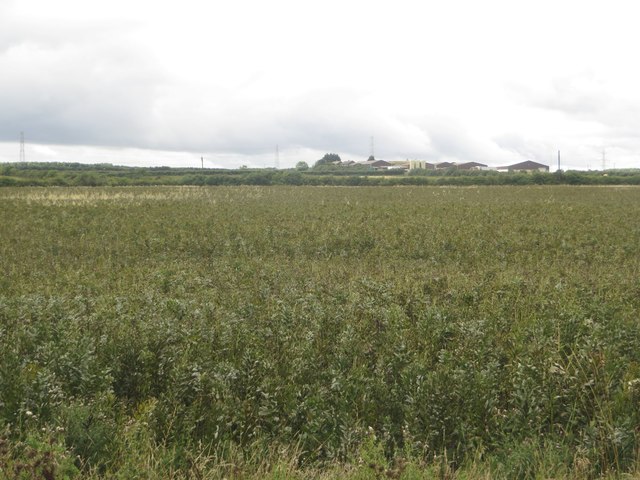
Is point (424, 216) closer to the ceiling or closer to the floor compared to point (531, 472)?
closer to the ceiling

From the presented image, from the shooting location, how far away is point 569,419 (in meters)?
6.07

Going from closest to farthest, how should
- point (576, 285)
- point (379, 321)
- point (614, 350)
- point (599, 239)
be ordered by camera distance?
1. point (614, 350)
2. point (379, 321)
3. point (576, 285)
4. point (599, 239)

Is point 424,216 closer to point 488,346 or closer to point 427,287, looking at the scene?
point 427,287

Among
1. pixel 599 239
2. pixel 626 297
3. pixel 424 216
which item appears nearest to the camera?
pixel 626 297

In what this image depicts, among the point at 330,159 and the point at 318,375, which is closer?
the point at 318,375

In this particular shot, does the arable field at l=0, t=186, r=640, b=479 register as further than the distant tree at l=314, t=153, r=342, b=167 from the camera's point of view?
No

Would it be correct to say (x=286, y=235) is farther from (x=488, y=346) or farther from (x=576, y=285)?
(x=488, y=346)

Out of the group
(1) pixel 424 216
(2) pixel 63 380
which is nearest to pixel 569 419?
(2) pixel 63 380

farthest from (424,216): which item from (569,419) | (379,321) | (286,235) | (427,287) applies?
(569,419)

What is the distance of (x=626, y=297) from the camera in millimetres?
11711

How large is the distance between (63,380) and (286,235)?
16.3m

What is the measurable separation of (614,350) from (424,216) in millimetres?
22395

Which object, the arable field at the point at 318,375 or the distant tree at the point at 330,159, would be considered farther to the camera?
the distant tree at the point at 330,159

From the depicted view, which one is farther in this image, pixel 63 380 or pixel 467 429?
pixel 63 380
